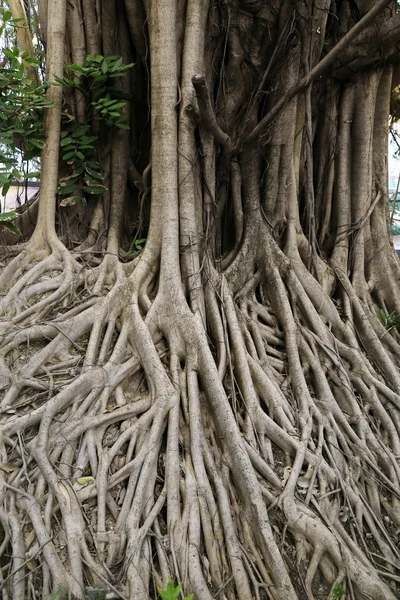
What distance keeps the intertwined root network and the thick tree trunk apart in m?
0.01

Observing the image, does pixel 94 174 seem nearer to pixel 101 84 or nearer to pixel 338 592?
pixel 101 84

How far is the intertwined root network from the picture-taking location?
227 centimetres

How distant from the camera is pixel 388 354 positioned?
3.61 meters

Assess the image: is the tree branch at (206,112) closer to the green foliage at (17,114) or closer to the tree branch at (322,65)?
the tree branch at (322,65)

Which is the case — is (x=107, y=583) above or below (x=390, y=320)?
below

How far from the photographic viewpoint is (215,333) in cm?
317

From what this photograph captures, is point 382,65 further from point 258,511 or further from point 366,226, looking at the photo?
point 258,511

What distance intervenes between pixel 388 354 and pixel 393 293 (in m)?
0.58

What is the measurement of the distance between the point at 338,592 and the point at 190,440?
94 cm

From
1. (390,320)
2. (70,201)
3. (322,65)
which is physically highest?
(322,65)

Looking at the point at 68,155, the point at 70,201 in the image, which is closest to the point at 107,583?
the point at 70,201

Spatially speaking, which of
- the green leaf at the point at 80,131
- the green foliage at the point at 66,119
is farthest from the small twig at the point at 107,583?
the green leaf at the point at 80,131

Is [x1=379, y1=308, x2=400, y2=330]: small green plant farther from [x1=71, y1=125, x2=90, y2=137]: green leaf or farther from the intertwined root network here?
[x1=71, y1=125, x2=90, y2=137]: green leaf

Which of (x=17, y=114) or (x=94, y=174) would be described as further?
(x=94, y=174)
